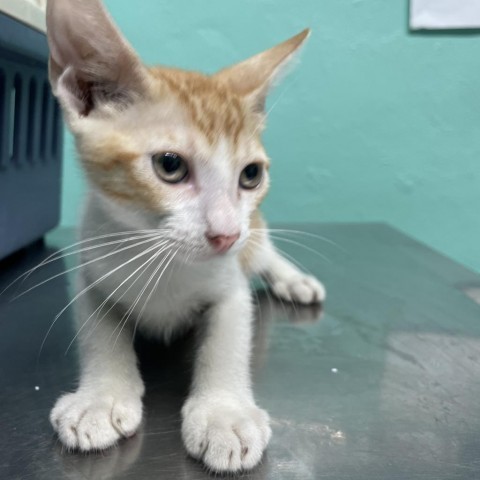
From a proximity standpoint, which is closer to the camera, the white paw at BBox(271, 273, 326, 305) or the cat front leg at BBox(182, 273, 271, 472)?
the cat front leg at BBox(182, 273, 271, 472)

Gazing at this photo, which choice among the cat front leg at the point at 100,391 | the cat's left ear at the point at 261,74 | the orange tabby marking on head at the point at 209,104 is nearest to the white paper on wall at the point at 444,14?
the cat's left ear at the point at 261,74

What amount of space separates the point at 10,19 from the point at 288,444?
0.71 metres

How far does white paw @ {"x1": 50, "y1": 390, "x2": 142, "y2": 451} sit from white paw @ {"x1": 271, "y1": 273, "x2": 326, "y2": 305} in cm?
44

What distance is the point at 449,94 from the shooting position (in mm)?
1496

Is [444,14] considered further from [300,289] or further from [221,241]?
[221,241]

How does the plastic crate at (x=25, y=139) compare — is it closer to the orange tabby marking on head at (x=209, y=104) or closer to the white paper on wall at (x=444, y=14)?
the orange tabby marking on head at (x=209, y=104)

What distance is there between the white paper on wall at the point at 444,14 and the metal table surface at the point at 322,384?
2.16 feet

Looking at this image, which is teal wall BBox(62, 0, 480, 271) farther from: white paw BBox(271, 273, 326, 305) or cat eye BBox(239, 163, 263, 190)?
cat eye BBox(239, 163, 263, 190)

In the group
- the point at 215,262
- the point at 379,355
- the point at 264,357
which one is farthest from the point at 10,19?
the point at 379,355

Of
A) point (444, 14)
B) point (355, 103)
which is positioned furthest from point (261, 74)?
point (444, 14)

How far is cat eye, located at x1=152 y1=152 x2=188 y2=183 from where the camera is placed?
0.63 metres

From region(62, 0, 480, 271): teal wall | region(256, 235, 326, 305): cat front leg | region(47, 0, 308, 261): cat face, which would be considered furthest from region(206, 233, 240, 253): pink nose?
region(62, 0, 480, 271): teal wall

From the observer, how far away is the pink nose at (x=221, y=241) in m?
0.61

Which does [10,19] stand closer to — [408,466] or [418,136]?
[408,466]
